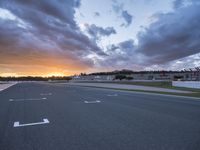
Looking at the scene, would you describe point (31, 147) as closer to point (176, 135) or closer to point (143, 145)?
point (143, 145)

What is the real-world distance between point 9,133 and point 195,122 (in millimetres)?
6561

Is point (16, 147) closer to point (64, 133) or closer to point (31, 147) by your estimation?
point (31, 147)

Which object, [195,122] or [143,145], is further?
[195,122]

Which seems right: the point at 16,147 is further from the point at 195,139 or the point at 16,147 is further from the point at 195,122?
the point at 195,122

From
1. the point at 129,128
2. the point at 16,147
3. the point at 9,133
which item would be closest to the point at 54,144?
the point at 16,147

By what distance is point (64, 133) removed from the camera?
619cm

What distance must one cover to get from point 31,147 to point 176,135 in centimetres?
400

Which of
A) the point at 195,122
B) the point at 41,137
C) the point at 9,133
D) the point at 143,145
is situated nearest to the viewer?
the point at 143,145

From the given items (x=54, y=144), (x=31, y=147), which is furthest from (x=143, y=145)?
(x=31, y=147)

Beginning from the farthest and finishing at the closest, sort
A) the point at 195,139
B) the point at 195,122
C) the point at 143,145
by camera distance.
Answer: the point at 195,122 < the point at 195,139 < the point at 143,145

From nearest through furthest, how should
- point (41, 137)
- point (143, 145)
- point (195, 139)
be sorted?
1. point (143, 145)
2. point (195, 139)
3. point (41, 137)

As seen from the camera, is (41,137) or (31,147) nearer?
(31,147)

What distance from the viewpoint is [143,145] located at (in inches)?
196

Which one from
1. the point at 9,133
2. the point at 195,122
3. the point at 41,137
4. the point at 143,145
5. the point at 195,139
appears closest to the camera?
the point at 143,145
